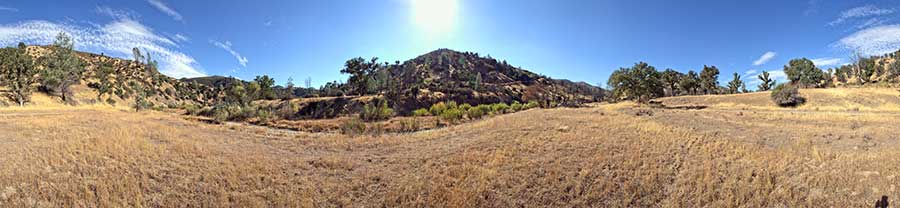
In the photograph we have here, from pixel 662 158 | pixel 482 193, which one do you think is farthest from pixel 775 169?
pixel 482 193

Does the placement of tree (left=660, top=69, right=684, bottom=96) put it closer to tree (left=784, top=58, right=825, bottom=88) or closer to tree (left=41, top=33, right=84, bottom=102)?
tree (left=784, top=58, right=825, bottom=88)

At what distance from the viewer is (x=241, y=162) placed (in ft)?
29.7

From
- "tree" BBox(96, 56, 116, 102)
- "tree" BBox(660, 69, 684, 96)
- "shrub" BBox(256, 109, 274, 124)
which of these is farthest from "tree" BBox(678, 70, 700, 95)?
"tree" BBox(96, 56, 116, 102)

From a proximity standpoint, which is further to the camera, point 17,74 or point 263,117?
point 17,74

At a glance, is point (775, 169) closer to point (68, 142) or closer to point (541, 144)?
point (541, 144)

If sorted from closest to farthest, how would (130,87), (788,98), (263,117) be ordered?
(263,117) → (788,98) → (130,87)

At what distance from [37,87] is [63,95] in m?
2.77

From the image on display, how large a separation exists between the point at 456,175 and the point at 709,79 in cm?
8434

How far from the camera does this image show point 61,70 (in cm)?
5216

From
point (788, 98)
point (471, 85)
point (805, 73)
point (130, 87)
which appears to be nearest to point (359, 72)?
point (471, 85)

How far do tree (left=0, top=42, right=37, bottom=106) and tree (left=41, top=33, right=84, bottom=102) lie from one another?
5.76ft

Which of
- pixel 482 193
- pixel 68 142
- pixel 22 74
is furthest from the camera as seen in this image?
pixel 22 74

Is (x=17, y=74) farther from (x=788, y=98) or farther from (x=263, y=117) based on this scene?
(x=788, y=98)

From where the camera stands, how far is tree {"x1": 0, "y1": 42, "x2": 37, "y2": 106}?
41500mm
